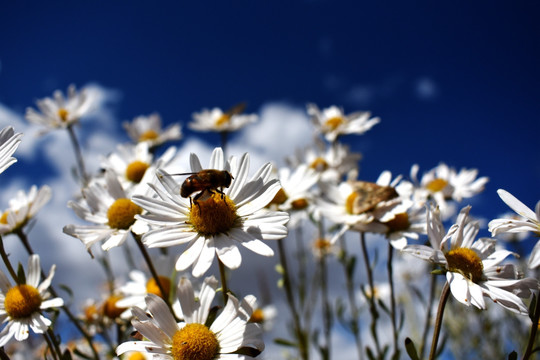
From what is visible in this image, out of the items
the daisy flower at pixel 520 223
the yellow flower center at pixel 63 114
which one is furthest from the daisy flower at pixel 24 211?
the yellow flower center at pixel 63 114

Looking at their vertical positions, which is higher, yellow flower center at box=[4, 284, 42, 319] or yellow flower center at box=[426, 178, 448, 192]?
yellow flower center at box=[426, 178, 448, 192]

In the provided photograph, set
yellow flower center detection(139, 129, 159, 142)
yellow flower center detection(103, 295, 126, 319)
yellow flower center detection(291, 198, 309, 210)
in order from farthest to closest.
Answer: yellow flower center detection(139, 129, 159, 142) → yellow flower center detection(291, 198, 309, 210) → yellow flower center detection(103, 295, 126, 319)

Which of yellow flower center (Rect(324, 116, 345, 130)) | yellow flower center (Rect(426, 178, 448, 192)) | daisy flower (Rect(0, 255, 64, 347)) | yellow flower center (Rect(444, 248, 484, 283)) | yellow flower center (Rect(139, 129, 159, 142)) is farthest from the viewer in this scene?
yellow flower center (Rect(139, 129, 159, 142))

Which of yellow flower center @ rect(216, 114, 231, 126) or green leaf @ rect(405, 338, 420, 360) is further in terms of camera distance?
yellow flower center @ rect(216, 114, 231, 126)

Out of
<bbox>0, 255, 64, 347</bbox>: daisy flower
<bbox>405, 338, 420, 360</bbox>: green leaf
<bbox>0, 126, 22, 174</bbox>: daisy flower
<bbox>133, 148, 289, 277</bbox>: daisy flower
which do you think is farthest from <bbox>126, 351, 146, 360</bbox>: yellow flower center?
<bbox>405, 338, 420, 360</bbox>: green leaf

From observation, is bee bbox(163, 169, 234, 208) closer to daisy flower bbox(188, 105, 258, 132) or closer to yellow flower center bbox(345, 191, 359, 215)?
yellow flower center bbox(345, 191, 359, 215)

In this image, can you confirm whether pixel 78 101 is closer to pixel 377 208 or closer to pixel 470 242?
pixel 377 208

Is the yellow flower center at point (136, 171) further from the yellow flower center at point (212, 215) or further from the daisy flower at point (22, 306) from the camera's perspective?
the yellow flower center at point (212, 215)
